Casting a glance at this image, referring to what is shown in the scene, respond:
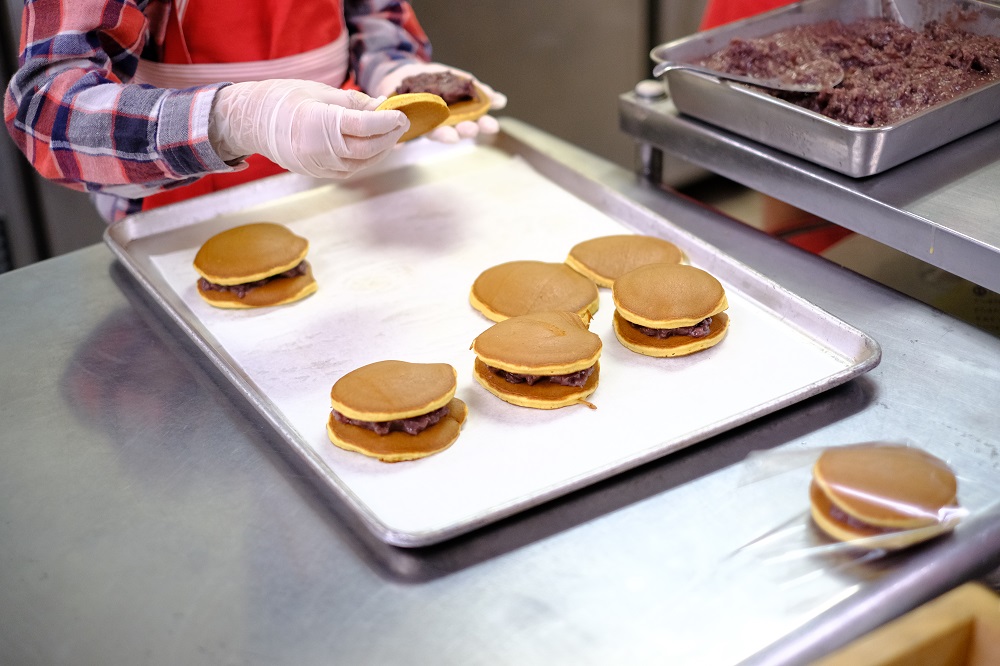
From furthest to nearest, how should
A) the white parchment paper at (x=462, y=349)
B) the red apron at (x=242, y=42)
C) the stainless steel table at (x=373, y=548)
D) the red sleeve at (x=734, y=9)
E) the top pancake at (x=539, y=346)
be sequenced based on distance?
the red sleeve at (x=734, y=9) → the red apron at (x=242, y=42) → the top pancake at (x=539, y=346) → the white parchment paper at (x=462, y=349) → the stainless steel table at (x=373, y=548)

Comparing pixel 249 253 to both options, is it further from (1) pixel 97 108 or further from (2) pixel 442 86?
(2) pixel 442 86

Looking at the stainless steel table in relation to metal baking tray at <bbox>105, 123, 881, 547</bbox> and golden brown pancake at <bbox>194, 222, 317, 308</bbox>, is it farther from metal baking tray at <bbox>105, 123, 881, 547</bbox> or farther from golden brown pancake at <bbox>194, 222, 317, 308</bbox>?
golden brown pancake at <bbox>194, 222, 317, 308</bbox>

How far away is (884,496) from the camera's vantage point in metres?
1.00

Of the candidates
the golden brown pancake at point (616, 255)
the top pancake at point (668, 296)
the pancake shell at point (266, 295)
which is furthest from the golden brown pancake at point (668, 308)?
the pancake shell at point (266, 295)

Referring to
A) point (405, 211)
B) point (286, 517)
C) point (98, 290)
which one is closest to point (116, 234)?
point (98, 290)

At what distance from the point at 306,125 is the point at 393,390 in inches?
19.1

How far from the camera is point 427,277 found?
5.25ft

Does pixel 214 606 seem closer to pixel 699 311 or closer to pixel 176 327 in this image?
pixel 176 327

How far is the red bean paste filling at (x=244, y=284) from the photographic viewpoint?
1.54m

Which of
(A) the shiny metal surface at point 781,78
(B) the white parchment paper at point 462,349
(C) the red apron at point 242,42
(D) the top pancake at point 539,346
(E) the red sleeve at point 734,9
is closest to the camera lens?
(B) the white parchment paper at point 462,349

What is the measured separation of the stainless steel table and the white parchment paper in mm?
44

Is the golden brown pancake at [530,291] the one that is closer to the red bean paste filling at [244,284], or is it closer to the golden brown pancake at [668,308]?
the golden brown pancake at [668,308]

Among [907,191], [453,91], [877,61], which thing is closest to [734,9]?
[877,61]

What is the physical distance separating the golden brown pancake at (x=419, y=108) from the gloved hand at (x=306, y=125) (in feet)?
0.11
